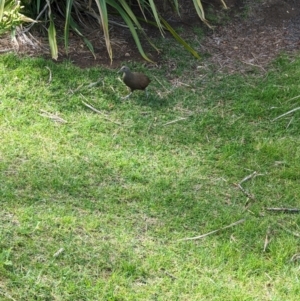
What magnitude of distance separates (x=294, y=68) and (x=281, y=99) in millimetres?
648

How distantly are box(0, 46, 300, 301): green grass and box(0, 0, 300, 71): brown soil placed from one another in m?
0.25

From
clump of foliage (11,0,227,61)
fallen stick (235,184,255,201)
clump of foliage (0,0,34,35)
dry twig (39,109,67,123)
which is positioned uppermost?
clump of foliage (0,0,34,35)

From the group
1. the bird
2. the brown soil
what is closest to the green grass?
the bird

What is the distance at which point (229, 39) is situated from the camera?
20.9 ft

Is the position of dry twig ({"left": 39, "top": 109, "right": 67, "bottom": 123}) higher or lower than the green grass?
higher

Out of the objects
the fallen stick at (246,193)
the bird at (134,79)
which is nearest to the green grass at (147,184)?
the fallen stick at (246,193)

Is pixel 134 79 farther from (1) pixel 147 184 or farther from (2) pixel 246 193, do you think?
(2) pixel 246 193

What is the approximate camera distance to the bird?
202 inches

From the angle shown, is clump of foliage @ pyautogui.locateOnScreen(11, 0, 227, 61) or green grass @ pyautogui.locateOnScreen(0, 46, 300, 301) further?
clump of foliage @ pyautogui.locateOnScreen(11, 0, 227, 61)

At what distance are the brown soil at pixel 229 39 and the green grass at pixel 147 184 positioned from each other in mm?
246

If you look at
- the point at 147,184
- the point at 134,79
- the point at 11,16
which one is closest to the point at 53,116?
the point at 134,79

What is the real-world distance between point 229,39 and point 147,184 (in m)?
2.66

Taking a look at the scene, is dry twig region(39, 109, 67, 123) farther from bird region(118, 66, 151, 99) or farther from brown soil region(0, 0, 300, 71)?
brown soil region(0, 0, 300, 71)

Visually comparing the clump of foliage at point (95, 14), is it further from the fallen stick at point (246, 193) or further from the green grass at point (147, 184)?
the fallen stick at point (246, 193)
